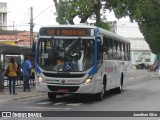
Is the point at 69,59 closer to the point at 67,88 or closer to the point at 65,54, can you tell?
the point at 65,54

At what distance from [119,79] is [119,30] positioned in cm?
8307

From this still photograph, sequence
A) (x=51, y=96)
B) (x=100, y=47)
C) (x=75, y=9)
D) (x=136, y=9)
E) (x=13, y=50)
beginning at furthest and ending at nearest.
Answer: (x=136, y=9)
(x=75, y=9)
(x=13, y=50)
(x=51, y=96)
(x=100, y=47)

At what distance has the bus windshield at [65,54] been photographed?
19.0 meters

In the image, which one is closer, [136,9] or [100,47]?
[100,47]

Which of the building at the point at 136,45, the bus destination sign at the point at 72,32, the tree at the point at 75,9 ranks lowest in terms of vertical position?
the building at the point at 136,45

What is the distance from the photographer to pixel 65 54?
63.1ft

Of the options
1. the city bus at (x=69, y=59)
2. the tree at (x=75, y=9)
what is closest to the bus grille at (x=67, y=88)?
the city bus at (x=69, y=59)

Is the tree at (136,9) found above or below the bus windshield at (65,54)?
above

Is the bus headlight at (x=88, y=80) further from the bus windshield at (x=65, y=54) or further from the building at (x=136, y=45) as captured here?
the building at (x=136, y=45)

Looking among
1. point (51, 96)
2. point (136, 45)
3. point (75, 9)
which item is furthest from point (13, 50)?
point (136, 45)

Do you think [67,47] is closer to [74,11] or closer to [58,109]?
[58,109]

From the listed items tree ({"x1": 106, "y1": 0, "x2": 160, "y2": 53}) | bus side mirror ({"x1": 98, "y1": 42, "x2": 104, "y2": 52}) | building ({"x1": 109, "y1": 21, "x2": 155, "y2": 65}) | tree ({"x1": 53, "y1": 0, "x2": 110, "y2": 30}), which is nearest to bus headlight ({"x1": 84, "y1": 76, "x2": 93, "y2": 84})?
bus side mirror ({"x1": 98, "y1": 42, "x2": 104, "y2": 52})

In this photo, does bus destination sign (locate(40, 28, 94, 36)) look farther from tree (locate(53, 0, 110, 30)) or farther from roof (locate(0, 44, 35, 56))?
tree (locate(53, 0, 110, 30))

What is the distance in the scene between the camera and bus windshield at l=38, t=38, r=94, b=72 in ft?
62.4
